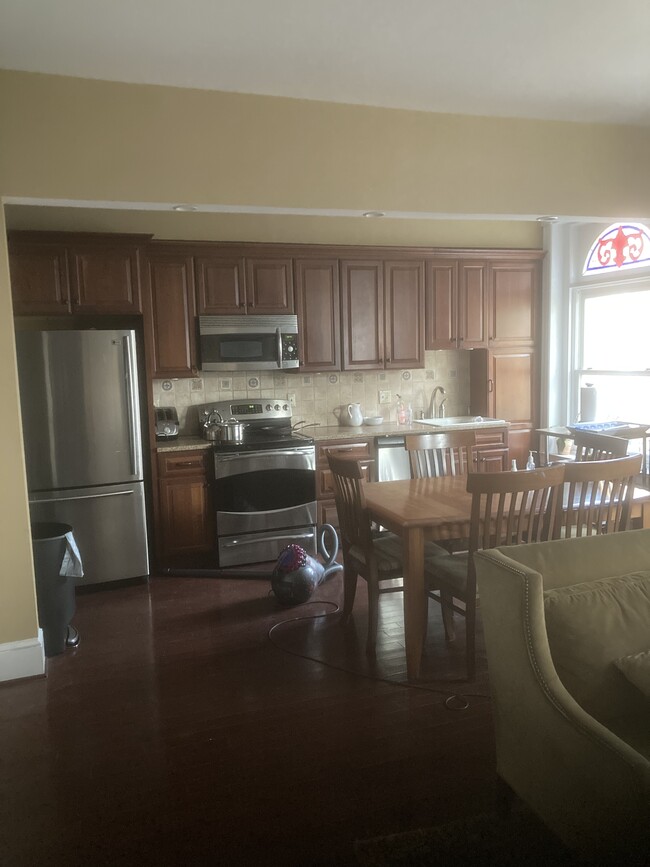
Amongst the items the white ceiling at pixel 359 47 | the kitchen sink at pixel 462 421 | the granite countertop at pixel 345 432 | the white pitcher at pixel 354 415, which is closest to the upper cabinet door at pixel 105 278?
the granite countertop at pixel 345 432

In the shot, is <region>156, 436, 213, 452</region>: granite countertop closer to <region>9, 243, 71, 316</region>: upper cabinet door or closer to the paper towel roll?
<region>9, 243, 71, 316</region>: upper cabinet door

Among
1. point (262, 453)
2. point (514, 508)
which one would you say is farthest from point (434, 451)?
point (262, 453)

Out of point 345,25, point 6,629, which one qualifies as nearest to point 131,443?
point 6,629

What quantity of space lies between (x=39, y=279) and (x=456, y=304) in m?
3.20

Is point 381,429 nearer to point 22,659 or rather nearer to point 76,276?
point 76,276

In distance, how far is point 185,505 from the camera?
471 cm

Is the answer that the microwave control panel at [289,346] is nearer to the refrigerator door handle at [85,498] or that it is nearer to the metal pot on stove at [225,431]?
the metal pot on stove at [225,431]

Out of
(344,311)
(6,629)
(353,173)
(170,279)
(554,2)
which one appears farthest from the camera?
(344,311)

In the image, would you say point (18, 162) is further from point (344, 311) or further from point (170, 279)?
point (344, 311)

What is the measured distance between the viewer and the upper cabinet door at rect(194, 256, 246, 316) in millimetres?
4891

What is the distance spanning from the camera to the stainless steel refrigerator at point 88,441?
13.4 ft

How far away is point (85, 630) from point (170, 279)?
2.41 m

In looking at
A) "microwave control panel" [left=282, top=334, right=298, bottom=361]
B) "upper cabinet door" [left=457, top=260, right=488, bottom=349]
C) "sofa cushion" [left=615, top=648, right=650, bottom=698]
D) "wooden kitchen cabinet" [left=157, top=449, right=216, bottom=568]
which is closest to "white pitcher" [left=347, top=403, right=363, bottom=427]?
"microwave control panel" [left=282, top=334, right=298, bottom=361]

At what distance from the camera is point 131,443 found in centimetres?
432
